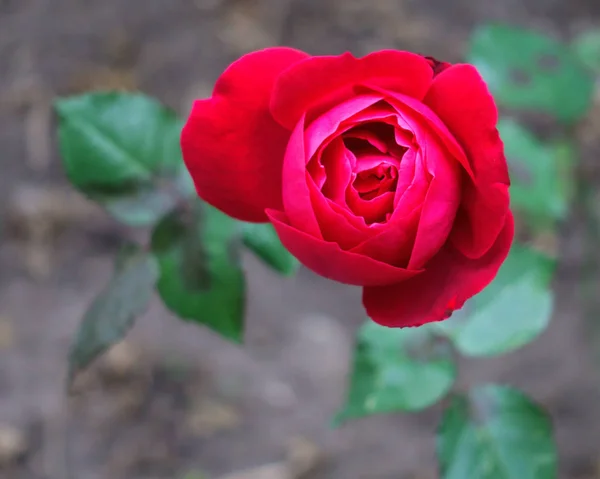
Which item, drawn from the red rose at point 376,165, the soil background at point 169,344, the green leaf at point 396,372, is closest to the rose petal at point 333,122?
the red rose at point 376,165

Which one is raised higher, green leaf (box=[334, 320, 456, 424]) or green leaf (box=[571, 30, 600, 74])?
green leaf (box=[571, 30, 600, 74])

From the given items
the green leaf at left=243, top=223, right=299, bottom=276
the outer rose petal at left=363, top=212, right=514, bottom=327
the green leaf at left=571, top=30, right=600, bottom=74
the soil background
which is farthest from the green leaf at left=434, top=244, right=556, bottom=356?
the green leaf at left=571, top=30, right=600, bottom=74

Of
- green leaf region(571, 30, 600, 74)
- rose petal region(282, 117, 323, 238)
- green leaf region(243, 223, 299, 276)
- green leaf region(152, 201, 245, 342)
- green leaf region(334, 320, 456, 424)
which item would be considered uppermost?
green leaf region(571, 30, 600, 74)

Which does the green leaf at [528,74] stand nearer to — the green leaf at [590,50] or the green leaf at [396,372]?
the green leaf at [590,50]

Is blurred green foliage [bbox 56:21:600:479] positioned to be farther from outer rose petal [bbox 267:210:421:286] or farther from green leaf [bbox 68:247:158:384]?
outer rose petal [bbox 267:210:421:286]

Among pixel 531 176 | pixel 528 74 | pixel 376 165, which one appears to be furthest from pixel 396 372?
pixel 528 74

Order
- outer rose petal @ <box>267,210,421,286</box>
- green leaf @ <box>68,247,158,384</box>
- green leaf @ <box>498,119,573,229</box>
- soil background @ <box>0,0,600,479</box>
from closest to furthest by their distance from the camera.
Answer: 1. outer rose petal @ <box>267,210,421,286</box>
2. green leaf @ <box>68,247,158,384</box>
3. green leaf @ <box>498,119,573,229</box>
4. soil background @ <box>0,0,600,479</box>

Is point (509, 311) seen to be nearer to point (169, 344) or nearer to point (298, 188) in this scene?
point (298, 188)
